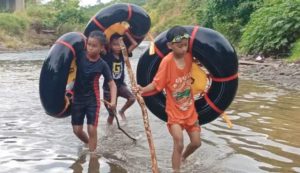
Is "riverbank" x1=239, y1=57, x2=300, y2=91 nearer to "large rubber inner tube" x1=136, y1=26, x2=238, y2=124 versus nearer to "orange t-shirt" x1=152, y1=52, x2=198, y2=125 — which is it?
"large rubber inner tube" x1=136, y1=26, x2=238, y2=124

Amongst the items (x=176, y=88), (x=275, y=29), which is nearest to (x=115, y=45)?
(x=176, y=88)

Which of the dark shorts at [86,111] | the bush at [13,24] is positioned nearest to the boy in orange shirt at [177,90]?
the dark shorts at [86,111]

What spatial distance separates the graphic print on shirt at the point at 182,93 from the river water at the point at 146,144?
832 millimetres

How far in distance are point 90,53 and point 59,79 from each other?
1.82 ft

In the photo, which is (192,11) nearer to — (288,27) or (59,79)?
(288,27)

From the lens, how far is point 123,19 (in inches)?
291

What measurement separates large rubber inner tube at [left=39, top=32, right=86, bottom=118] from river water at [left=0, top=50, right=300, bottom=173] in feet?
2.10

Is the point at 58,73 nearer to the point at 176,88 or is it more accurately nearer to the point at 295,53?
the point at 176,88

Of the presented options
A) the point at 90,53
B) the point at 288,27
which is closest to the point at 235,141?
the point at 90,53

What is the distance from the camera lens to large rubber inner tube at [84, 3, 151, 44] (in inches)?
285

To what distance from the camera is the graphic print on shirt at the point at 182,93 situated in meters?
5.05

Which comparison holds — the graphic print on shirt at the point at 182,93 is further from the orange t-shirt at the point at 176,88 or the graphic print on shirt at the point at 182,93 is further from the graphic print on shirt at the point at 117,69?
the graphic print on shirt at the point at 117,69

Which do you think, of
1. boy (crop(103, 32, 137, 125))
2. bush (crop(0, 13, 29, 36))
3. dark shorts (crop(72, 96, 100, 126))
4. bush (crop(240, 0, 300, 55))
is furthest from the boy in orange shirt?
bush (crop(0, 13, 29, 36))

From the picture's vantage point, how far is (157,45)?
597cm
